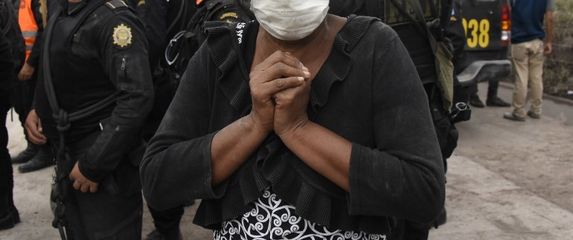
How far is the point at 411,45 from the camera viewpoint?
11.0ft

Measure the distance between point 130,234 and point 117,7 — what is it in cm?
111

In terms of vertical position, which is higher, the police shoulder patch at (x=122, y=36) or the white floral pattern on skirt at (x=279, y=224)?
the police shoulder patch at (x=122, y=36)

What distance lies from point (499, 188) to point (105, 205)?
11.4ft

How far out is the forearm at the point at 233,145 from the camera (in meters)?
1.56

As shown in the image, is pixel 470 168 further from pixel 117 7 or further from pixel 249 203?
pixel 249 203

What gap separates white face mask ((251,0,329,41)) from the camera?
147cm

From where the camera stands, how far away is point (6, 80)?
4641mm

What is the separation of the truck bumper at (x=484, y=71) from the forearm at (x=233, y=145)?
572cm

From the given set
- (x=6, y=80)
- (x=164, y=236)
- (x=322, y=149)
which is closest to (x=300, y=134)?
(x=322, y=149)

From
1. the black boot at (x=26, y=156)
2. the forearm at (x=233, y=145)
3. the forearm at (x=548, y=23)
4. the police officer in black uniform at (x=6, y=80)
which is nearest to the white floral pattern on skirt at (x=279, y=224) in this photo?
the forearm at (x=233, y=145)

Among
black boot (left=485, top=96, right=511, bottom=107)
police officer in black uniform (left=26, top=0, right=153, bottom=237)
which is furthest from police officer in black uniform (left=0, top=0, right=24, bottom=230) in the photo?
black boot (left=485, top=96, right=511, bottom=107)

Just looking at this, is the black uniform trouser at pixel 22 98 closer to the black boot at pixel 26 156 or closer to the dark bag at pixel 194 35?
the black boot at pixel 26 156

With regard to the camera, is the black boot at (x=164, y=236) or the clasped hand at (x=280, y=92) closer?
the clasped hand at (x=280, y=92)

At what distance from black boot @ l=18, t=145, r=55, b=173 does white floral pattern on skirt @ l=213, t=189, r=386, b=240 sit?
5.05 meters
